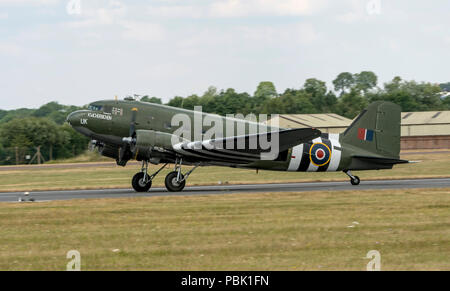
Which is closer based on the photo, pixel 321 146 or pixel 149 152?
pixel 149 152

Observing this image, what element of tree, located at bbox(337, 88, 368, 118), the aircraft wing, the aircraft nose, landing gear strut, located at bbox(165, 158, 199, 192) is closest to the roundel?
the aircraft wing

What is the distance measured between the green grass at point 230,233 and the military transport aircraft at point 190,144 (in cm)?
335

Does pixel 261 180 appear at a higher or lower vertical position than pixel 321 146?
lower

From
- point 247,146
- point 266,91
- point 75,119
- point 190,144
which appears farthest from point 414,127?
point 75,119

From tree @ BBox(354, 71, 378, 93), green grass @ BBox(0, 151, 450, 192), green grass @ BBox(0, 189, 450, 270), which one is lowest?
green grass @ BBox(0, 151, 450, 192)

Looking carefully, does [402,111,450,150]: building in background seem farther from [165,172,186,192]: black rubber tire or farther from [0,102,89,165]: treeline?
[165,172,186,192]: black rubber tire

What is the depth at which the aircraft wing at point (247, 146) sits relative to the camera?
24.5m

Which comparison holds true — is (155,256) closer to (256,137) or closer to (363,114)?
(256,137)

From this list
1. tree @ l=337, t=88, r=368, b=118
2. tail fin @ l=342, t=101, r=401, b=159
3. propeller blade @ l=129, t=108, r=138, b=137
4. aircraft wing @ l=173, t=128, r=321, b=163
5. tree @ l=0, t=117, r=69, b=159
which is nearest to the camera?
aircraft wing @ l=173, t=128, r=321, b=163

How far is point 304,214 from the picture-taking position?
17.6 metres

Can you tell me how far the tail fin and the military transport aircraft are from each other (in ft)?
0.85

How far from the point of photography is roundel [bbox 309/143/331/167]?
27.2m
